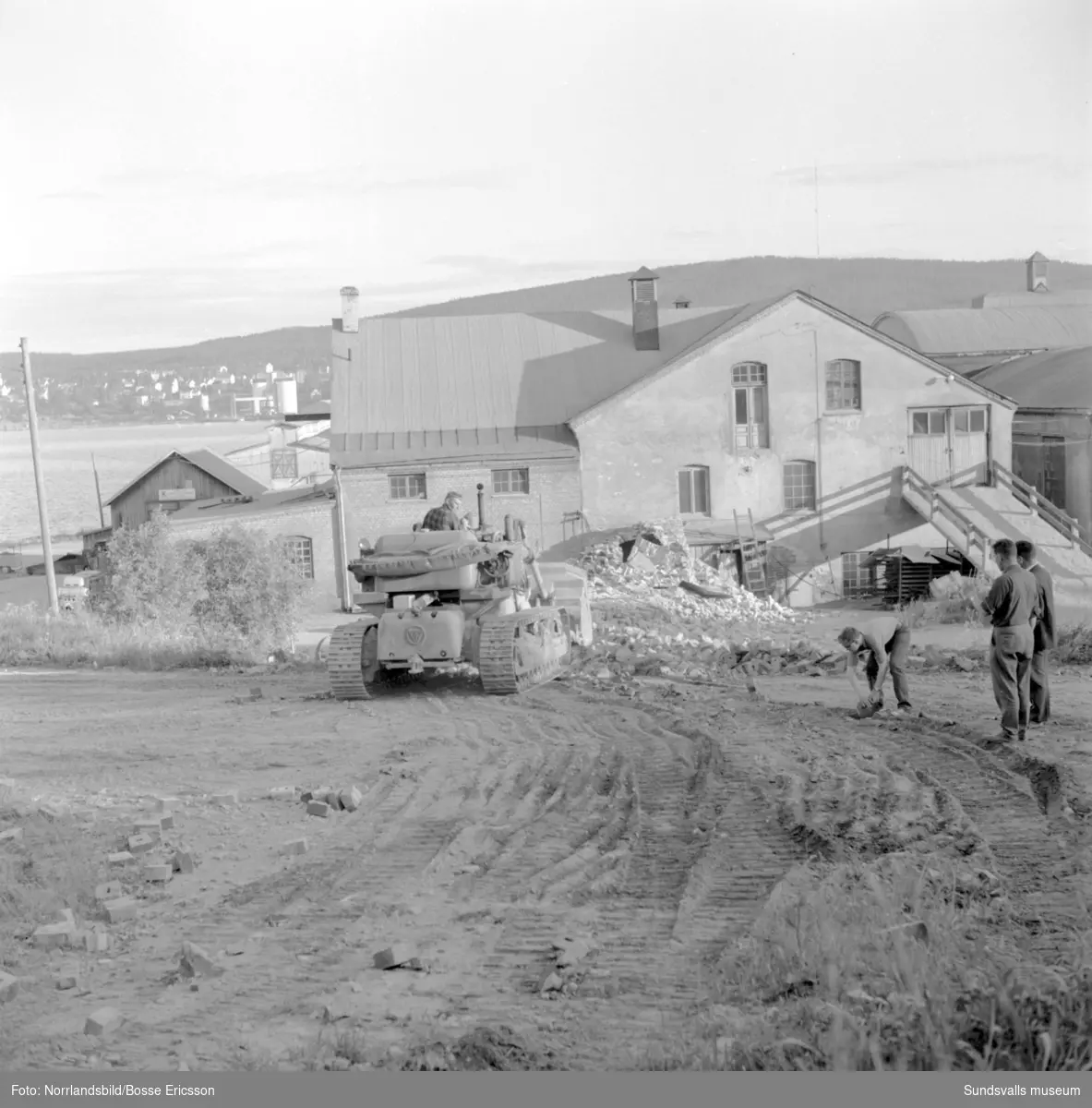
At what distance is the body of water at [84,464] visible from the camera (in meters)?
53.2

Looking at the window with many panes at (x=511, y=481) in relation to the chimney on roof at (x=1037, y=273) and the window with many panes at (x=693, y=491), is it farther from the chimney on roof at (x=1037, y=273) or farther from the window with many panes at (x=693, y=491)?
the chimney on roof at (x=1037, y=273)

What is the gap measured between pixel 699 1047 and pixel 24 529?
53069 millimetres

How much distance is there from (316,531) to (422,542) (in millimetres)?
18003

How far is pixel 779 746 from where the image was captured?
12648mm

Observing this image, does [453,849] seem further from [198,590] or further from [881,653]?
[198,590]

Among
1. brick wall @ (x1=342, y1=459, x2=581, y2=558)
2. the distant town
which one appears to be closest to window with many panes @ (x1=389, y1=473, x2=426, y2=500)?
brick wall @ (x1=342, y1=459, x2=581, y2=558)

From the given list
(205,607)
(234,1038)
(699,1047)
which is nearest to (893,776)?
(699,1047)

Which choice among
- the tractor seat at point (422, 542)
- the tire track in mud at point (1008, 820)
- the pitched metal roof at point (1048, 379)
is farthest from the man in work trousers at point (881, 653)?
the pitched metal roof at point (1048, 379)

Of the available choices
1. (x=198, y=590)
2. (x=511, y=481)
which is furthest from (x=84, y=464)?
(x=198, y=590)

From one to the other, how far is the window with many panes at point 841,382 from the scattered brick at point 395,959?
30.8 metres

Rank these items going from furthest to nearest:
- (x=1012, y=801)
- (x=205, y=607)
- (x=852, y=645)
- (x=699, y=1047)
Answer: (x=205, y=607), (x=852, y=645), (x=1012, y=801), (x=699, y=1047)

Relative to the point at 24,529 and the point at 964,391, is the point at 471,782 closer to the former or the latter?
the point at 964,391

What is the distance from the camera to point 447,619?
16359mm

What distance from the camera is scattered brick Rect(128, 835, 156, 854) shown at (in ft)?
32.6
